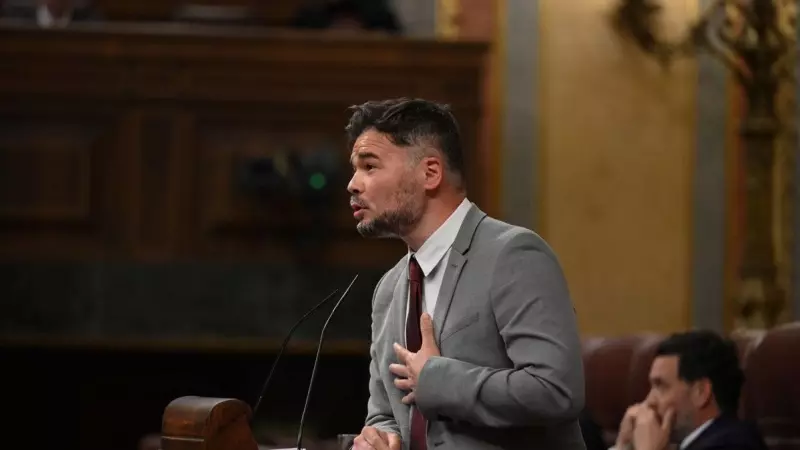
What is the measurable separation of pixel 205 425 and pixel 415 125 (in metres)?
0.58

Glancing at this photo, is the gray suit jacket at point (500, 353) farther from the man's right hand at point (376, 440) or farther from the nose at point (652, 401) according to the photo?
the nose at point (652, 401)

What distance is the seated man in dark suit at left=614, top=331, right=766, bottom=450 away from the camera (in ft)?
11.3

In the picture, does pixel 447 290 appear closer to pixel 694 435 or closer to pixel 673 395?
pixel 694 435

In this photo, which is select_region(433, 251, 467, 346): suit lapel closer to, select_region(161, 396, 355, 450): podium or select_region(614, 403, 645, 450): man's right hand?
select_region(161, 396, 355, 450): podium

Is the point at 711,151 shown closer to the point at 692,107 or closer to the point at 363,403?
the point at 692,107

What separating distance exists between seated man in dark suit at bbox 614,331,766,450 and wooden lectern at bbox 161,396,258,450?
1.41 m

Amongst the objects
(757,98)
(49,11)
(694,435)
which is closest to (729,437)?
(694,435)

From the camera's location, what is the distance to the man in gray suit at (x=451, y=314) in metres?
2.04

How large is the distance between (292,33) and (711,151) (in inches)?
91.9

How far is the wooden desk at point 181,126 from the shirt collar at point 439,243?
3440mm

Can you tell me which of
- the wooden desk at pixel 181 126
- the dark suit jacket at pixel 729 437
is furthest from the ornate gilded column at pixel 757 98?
the dark suit jacket at pixel 729 437

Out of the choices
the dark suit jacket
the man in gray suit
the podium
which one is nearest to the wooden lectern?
the podium

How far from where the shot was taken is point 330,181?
18.7 feet

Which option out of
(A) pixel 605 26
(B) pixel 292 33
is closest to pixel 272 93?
(B) pixel 292 33
